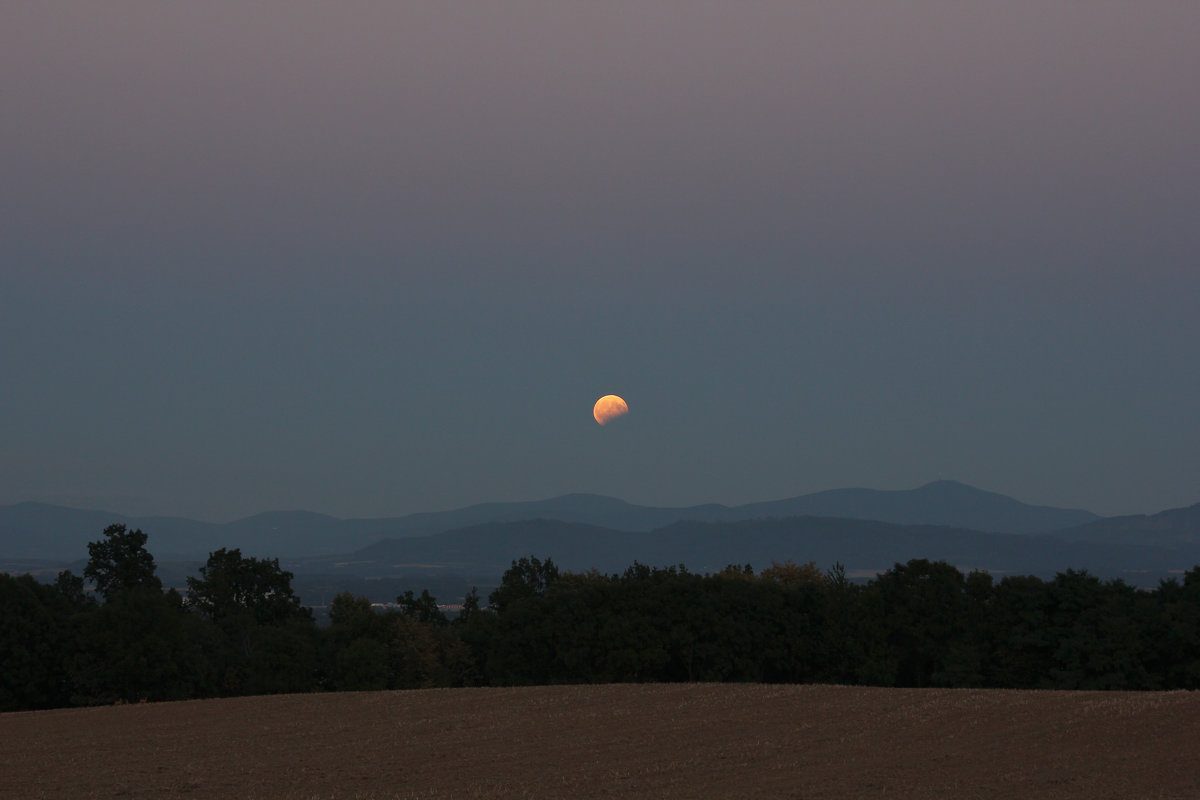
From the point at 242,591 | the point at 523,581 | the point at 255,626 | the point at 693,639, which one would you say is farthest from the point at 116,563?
the point at 693,639

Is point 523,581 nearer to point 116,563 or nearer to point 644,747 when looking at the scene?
point 116,563

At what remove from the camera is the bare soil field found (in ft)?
95.0

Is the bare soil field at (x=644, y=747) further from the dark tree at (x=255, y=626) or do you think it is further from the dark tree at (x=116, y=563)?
the dark tree at (x=116, y=563)

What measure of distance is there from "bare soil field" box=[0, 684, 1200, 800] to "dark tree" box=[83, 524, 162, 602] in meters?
69.2

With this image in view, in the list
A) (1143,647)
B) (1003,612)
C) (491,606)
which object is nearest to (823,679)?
(1003,612)

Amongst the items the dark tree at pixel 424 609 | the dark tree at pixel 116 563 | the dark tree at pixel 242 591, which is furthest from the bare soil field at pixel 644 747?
the dark tree at pixel 116 563

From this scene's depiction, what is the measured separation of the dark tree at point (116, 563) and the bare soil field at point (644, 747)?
69192 mm

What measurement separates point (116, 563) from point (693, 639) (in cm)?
7734

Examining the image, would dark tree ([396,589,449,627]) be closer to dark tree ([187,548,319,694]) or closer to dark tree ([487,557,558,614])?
dark tree ([487,557,558,614])

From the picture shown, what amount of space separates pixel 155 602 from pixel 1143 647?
64706 millimetres

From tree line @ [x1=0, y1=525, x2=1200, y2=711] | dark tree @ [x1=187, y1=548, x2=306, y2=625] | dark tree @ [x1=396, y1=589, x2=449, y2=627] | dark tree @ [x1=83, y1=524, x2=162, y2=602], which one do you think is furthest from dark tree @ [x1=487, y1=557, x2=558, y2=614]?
dark tree @ [x1=83, y1=524, x2=162, y2=602]

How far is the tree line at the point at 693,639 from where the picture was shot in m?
65.3

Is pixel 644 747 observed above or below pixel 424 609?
below

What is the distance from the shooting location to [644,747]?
3647 centimetres
